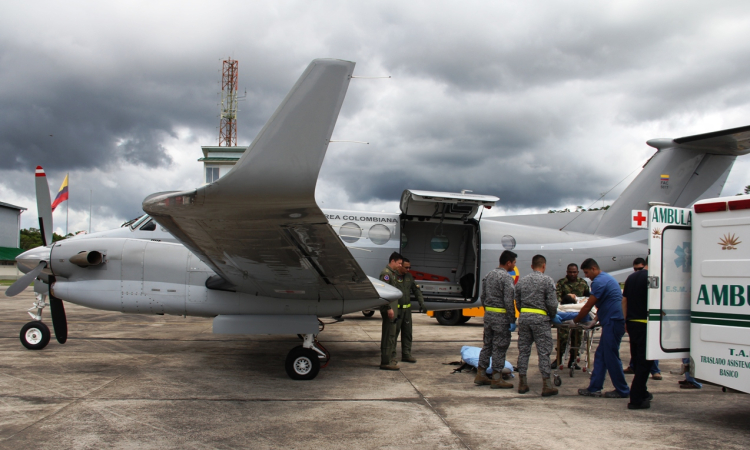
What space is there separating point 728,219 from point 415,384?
4431 millimetres

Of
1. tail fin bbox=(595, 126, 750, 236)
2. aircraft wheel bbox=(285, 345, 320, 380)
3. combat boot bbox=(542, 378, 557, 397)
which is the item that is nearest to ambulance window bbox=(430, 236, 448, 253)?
tail fin bbox=(595, 126, 750, 236)

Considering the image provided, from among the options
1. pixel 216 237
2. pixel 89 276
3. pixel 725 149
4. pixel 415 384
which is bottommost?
pixel 415 384

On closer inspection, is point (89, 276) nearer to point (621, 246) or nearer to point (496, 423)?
point (496, 423)

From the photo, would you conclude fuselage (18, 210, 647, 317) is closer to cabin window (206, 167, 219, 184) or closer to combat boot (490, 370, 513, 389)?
combat boot (490, 370, 513, 389)

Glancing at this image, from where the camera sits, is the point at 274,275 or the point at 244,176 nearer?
the point at 244,176

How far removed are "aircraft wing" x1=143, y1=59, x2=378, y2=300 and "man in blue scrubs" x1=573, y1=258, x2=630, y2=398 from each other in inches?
137

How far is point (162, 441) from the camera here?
430 centimetres

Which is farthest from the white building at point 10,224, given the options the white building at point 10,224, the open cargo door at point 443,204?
the open cargo door at point 443,204

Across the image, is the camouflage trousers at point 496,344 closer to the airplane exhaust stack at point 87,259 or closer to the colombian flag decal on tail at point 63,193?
the airplane exhaust stack at point 87,259

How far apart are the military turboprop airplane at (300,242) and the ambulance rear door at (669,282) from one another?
137 inches

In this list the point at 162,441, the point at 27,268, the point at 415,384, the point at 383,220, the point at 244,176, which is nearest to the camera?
the point at 244,176

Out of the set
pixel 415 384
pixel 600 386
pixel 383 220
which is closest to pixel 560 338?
pixel 600 386

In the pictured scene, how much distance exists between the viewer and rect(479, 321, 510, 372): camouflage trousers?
6547 mm

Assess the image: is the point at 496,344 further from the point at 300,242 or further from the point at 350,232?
the point at 350,232
